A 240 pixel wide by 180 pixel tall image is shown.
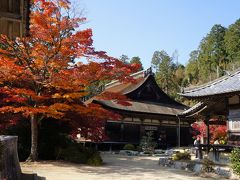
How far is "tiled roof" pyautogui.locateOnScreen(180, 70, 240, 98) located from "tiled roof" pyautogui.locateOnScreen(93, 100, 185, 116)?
514 inches

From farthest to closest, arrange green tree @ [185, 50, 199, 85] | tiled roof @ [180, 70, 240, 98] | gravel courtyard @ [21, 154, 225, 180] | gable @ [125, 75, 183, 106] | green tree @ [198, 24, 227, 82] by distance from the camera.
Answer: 1. green tree @ [185, 50, 199, 85]
2. green tree @ [198, 24, 227, 82]
3. gable @ [125, 75, 183, 106]
4. tiled roof @ [180, 70, 240, 98]
5. gravel courtyard @ [21, 154, 225, 180]

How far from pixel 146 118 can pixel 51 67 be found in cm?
1704

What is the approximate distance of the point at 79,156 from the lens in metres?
18.0

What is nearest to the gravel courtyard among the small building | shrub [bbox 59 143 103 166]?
shrub [bbox 59 143 103 166]

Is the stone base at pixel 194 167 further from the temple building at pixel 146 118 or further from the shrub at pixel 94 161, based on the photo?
the temple building at pixel 146 118

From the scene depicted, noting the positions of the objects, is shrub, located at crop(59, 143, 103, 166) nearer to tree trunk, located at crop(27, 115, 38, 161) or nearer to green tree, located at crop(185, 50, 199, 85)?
tree trunk, located at crop(27, 115, 38, 161)

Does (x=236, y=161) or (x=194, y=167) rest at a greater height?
(x=236, y=161)

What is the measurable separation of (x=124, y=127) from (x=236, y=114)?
1657 centimetres

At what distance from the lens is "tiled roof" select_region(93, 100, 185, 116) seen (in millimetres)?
29764

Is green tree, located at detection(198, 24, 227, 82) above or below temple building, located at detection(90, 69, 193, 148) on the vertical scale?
above

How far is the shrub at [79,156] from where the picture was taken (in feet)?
57.7

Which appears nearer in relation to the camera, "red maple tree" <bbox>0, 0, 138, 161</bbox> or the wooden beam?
the wooden beam

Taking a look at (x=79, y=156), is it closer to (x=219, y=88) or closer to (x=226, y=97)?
(x=219, y=88)

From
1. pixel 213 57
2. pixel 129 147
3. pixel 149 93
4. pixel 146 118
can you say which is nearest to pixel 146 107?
pixel 146 118
